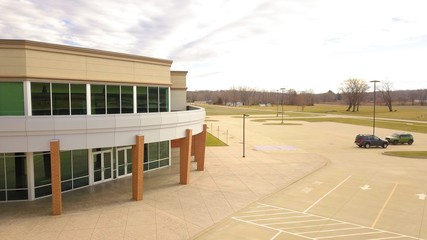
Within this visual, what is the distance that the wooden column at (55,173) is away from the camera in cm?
1839

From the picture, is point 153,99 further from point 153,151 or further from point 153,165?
point 153,165

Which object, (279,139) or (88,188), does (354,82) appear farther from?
(88,188)

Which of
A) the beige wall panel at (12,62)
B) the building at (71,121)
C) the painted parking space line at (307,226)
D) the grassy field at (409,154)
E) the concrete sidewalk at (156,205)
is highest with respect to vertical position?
the beige wall panel at (12,62)

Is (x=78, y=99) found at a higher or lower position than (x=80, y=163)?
higher

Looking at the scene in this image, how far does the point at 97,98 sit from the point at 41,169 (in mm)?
6288

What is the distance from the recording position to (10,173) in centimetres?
2072

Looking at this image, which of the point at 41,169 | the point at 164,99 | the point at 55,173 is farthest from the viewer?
the point at 164,99

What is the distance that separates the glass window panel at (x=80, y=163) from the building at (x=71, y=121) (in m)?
0.07

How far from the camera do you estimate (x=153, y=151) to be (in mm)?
30281

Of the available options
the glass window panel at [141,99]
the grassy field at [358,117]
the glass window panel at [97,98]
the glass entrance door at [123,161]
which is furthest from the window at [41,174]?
the grassy field at [358,117]

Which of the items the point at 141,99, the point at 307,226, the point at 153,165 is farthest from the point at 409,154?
the point at 141,99

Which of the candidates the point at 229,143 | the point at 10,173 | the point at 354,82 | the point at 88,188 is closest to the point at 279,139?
the point at 229,143

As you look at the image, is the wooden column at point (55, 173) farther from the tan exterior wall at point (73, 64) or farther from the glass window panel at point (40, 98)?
the tan exterior wall at point (73, 64)

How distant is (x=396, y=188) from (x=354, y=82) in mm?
131148
